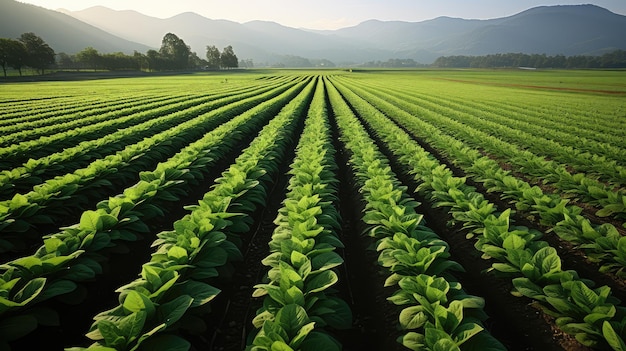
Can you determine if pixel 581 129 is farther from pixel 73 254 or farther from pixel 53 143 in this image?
pixel 53 143

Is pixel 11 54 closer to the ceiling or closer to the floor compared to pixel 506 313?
closer to the ceiling

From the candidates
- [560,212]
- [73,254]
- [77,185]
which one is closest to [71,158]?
[77,185]

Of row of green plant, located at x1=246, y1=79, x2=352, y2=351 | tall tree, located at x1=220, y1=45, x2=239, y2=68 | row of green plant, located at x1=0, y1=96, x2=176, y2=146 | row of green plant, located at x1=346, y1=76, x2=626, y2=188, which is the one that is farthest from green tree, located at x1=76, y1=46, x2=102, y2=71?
row of green plant, located at x1=246, y1=79, x2=352, y2=351

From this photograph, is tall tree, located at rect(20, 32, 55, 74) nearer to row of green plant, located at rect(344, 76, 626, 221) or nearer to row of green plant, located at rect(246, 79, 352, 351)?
row of green plant, located at rect(344, 76, 626, 221)

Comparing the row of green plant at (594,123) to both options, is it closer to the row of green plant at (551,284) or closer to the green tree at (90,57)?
the row of green plant at (551,284)

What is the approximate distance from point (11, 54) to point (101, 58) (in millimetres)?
27922

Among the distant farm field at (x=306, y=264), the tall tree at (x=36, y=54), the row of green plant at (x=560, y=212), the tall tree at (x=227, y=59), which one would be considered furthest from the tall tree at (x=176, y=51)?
the row of green plant at (x=560, y=212)

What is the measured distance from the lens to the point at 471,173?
816cm

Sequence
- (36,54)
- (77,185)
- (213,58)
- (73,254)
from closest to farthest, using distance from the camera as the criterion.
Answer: (73,254), (77,185), (36,54), (213,58)

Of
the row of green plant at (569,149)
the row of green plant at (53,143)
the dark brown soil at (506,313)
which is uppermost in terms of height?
the row of green plant at (53,143)

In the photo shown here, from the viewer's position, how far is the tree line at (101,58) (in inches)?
2918

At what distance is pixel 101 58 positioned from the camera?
98938 mm

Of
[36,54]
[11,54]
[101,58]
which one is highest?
[101,58]

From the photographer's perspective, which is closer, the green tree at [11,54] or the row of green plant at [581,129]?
the row of green plant at [581,129]
